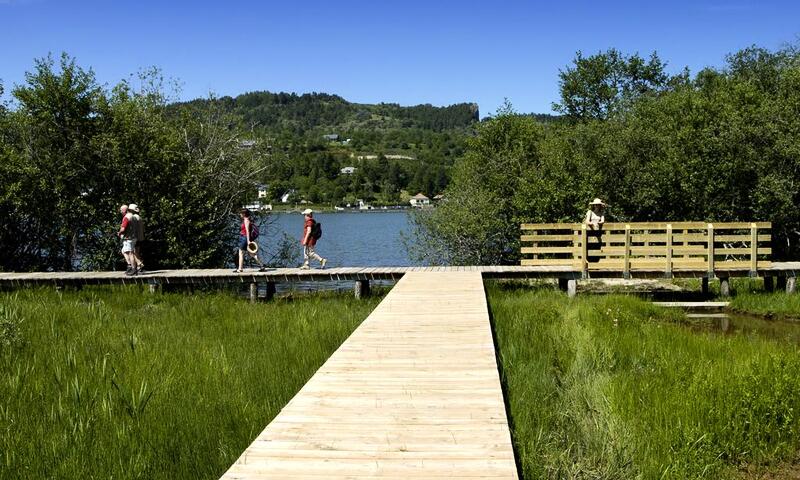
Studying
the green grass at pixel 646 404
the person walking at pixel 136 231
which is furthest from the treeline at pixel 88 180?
the green grass at pixel 646 404

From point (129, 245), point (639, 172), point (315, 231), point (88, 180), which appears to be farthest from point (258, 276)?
point (639, 172)

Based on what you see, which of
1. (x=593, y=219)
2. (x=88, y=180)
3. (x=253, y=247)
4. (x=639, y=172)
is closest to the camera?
(x=253, y=247)

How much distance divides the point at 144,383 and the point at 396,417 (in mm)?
2604

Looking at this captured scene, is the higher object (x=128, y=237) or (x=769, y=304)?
(x=128, y=237)

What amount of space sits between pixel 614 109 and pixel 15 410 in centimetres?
3207

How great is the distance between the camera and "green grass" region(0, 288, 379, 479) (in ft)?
15.7

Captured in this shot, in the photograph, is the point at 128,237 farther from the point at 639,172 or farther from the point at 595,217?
the point at 639,172

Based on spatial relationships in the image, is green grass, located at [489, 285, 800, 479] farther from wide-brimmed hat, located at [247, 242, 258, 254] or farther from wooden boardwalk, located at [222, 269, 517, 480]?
wide-brimmed hat, located at [247, 242, 258, 254]

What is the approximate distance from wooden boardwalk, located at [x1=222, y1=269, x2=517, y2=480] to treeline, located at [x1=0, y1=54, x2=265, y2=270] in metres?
13.5

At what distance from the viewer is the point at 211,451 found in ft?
16.3

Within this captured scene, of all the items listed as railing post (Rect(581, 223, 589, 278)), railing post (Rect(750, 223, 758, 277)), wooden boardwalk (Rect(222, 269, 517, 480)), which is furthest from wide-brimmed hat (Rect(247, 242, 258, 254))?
railing post (Rect(750, 223, 758, 277))

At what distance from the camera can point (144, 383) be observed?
6.07 m

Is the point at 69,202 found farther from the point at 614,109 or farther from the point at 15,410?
the point at 614,109

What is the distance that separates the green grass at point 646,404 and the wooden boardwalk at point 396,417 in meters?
0.52
